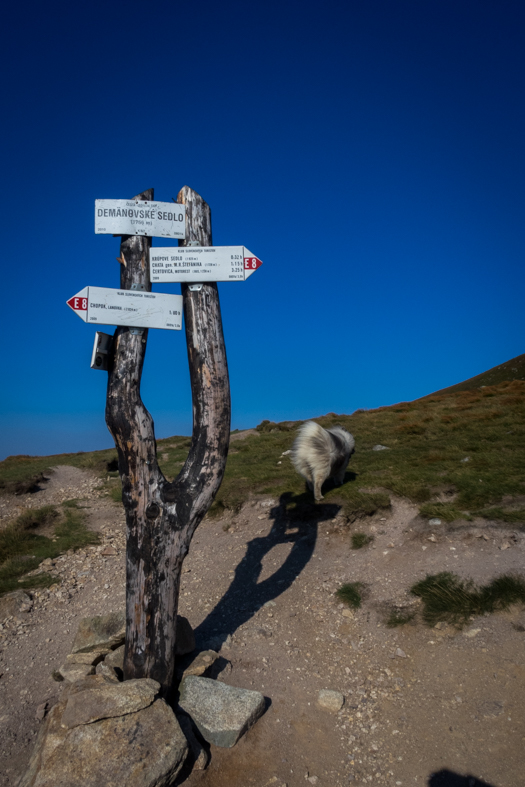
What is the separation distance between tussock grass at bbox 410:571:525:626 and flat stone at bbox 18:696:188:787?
420 cm

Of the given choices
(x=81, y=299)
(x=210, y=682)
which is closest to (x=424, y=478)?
(x=210, y=682)

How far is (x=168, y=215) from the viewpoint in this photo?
5.54 metres

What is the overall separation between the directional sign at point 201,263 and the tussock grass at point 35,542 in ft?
24.6

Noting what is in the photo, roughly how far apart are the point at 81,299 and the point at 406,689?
639 centimetres

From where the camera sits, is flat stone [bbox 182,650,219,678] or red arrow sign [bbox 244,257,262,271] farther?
flat stone [bbox 182,650,219,678]

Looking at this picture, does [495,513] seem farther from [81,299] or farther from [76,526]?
[76,526]

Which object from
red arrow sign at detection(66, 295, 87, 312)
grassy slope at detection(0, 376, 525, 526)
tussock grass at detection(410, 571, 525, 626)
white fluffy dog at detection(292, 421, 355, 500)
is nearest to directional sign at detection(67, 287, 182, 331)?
red arrow sign at detection(66, 295, 87, 312)

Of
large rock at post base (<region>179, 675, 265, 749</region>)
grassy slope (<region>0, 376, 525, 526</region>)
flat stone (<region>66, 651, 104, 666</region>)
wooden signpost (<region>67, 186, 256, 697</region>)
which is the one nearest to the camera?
large rock at post base (<region>179, 675, 265, 749</region>)

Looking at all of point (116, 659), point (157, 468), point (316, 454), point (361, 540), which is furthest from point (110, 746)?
point (316, 454)

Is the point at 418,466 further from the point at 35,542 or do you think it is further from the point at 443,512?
the point at 35,542

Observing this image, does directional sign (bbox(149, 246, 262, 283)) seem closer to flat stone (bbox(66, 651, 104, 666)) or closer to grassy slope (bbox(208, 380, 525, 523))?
flat stone (bbox(66, 651, 104, 666))

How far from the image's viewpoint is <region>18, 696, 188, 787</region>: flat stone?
4.08 meters

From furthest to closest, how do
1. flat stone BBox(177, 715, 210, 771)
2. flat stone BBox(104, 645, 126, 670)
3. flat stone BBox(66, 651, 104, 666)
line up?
flat stone BBox(66, 651, 104, 666) → flat stone BBox(104, 645, 126, 670) → flat stone BBox(177, 715, 210, 771)

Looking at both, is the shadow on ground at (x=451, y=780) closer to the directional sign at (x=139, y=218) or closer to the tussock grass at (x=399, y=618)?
the tussock grass at (x=399, y=618)
